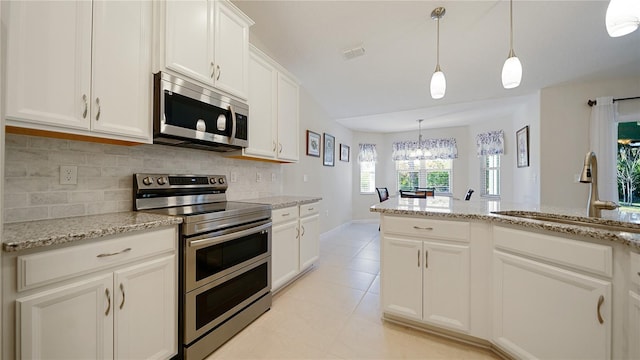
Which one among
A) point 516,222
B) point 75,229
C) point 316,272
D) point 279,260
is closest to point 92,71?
point 75,229

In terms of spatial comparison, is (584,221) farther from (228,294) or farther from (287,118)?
(287,118)

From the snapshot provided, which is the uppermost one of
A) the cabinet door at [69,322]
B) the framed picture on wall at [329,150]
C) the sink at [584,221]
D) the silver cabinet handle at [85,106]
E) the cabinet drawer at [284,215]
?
the framed picture on wall at [329,150]

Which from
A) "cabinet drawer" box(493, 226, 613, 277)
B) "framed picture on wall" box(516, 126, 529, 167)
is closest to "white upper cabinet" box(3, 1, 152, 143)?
"cabinet drawer" box(493, 226, 613, 277)

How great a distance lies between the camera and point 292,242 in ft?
8.45

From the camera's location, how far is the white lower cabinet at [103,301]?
973mm

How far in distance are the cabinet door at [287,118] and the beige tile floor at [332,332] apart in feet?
4.90

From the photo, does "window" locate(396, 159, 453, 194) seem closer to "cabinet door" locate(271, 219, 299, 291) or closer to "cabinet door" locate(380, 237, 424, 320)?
"cabinet door" locate(271, 219, 299, 291)

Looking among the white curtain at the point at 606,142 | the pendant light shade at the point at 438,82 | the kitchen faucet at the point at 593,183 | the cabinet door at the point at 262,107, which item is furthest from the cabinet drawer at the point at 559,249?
the white curtain at the point at 606,142

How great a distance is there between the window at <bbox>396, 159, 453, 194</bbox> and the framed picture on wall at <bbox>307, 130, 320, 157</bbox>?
3359 mm

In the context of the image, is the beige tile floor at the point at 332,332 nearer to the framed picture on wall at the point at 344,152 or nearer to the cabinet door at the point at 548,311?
the cabinet door at the point at 548,311

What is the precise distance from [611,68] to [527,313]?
3.72 metres

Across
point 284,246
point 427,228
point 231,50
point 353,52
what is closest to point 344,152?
point 353,52

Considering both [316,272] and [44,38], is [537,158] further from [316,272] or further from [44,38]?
[44,38]

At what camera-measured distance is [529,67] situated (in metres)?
3.14
